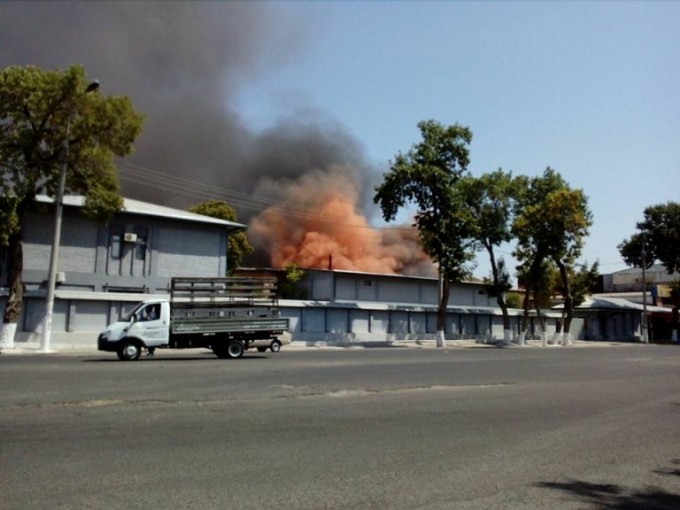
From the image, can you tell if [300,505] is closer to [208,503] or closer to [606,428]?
[208,503]

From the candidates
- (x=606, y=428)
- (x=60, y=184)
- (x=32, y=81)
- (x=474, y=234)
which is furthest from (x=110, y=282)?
(x=606, y=428)

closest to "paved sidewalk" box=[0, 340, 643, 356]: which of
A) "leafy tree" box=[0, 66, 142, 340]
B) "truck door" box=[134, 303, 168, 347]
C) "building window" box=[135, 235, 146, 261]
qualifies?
"leafy tree" box=[0, 66, 142, 340]

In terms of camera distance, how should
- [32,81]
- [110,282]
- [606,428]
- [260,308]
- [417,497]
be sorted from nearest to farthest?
[417,497] → [606,428] → [260,308] → [32,81] → [110,282]

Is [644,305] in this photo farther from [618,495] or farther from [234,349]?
[618,495]

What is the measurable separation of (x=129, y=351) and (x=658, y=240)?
55.1 m

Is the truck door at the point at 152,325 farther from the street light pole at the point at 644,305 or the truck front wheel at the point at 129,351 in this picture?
the street light pole at the point at 644,305

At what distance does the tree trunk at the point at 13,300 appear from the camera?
2478 cm

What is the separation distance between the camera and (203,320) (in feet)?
69.3

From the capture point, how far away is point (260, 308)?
22.3m

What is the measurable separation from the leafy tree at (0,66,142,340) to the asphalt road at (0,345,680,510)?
47.4 ft

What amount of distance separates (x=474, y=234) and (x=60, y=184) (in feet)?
82.4

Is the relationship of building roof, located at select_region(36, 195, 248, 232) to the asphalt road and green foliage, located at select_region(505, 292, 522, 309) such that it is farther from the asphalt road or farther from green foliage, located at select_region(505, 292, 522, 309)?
green foliage, located at select_region(505, 292, 522, 309)

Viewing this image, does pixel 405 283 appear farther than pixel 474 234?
Yes

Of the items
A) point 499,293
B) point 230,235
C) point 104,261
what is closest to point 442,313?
point 499,293
